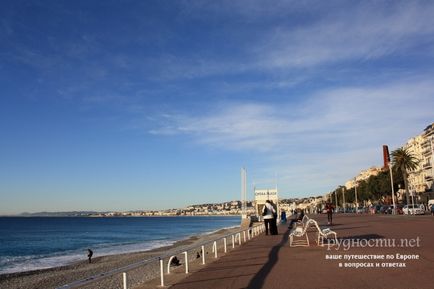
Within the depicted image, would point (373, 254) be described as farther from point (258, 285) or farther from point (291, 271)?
point (258, 285)

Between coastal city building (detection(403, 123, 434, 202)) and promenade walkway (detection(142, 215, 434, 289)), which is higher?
coastal city building (detection(403, 123, 434, 202))

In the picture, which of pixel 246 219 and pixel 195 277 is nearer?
pixel 195 277

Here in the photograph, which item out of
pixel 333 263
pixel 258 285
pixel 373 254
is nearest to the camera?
pixel 258 285

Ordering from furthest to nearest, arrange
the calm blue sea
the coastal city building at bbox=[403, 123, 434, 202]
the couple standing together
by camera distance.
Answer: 1. the coastal city building at bbox=[403, 123, 434, 202]
2. the calm blue sea
3. the couple standing together

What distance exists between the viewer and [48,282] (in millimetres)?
23438

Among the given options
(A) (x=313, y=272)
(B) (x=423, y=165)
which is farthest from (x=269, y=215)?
(B) (x=423, y=165)

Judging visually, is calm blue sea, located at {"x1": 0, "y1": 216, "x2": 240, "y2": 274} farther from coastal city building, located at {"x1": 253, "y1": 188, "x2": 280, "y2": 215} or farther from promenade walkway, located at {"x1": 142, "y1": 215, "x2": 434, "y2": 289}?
promenade walkway, located at {"x1": 142, "y1": 215, "x2": 434, "y2": 289}

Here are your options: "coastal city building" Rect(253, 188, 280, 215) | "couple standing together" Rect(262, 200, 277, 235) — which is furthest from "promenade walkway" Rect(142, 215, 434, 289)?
"coastal city building" Rect(253, 188, 280, 215)

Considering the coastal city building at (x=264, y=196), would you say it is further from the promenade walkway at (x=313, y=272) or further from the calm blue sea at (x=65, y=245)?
the promenade walkway at (x=313, y=272)

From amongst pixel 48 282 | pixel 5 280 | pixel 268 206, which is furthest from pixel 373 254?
pixel 5 280

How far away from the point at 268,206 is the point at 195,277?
12648mm

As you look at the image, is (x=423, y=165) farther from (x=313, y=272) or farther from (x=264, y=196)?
(x=313, y=272)

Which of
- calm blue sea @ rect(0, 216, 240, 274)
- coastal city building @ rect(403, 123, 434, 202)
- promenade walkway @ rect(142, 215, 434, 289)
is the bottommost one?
calm blue sea @ rect(0, 216, 240, 274)

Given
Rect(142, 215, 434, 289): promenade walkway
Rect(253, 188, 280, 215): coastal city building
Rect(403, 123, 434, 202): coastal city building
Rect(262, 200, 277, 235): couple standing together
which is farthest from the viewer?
Rect(403, 123, 434, 202): coastal city building
